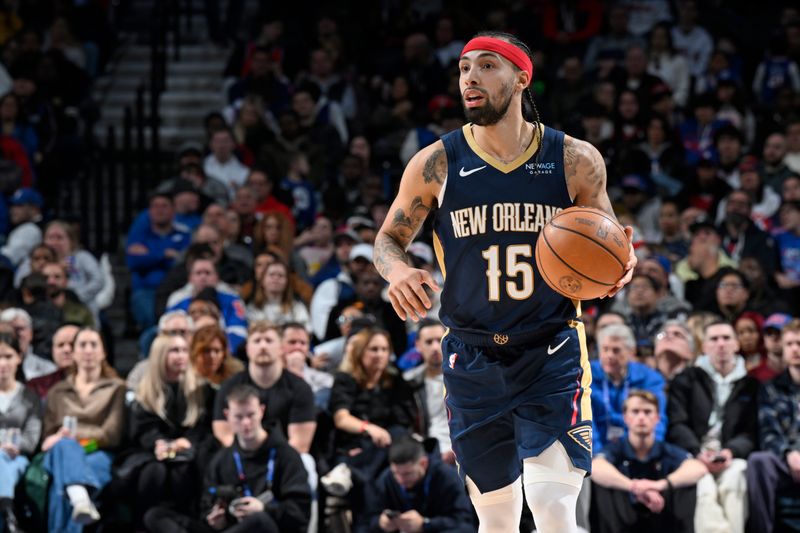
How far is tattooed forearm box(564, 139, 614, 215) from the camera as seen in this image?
5113mm

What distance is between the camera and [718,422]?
8820 mm

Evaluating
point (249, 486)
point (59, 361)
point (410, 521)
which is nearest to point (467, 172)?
point (410, 521)

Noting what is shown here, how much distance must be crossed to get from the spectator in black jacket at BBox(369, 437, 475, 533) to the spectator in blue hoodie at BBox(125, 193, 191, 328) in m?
3.40

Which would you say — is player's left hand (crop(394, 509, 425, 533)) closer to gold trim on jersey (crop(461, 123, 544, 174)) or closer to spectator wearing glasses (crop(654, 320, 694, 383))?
spectator wearing glasses (crop(654, 320, 694, 383))

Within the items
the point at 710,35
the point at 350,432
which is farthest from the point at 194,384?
the point at 710,35

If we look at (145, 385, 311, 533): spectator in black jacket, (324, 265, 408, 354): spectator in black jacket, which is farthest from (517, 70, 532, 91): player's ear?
(324, 265, 408, 354): spectator in black jacket

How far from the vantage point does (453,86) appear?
13.2 meters

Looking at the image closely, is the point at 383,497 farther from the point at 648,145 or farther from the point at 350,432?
the point at 648,145

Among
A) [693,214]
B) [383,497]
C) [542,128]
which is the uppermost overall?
[542,128]

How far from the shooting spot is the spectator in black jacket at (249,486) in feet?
26.2

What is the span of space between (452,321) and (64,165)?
8410mm

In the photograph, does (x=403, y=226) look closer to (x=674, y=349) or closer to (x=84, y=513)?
(x=84, y=513)

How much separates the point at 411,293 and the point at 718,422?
4685 millimetres

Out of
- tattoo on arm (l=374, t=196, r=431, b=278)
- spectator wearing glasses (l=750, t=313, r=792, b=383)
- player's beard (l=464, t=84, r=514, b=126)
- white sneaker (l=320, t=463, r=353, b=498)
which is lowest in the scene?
white sneaker (l=320, t=463, r=353, b=498)
